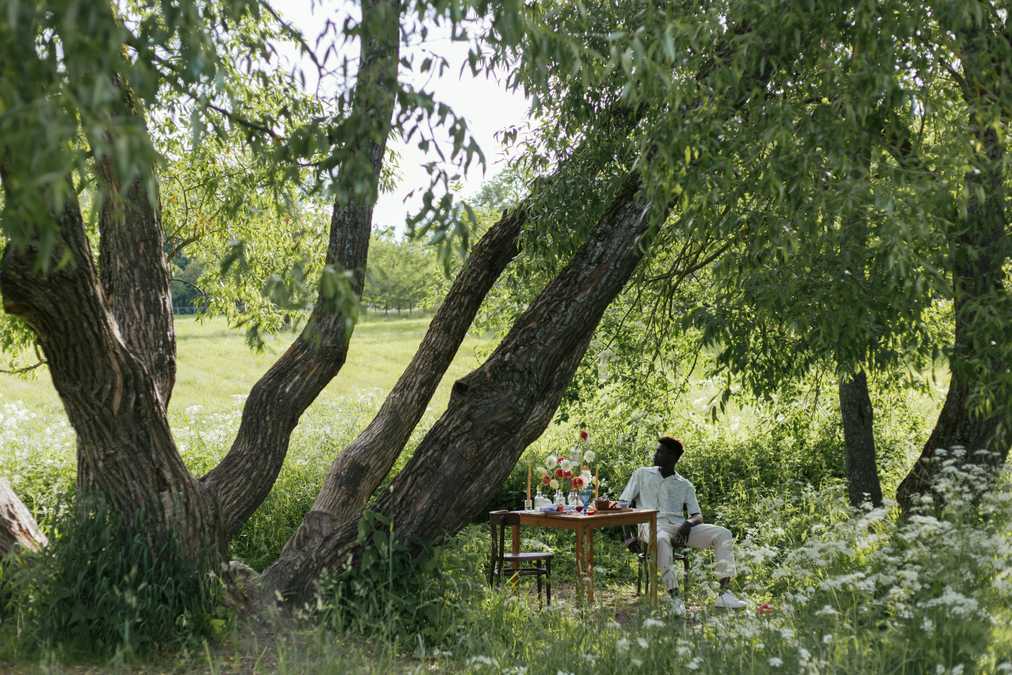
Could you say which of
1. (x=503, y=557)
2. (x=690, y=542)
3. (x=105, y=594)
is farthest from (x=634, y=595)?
(x=105, y=594)

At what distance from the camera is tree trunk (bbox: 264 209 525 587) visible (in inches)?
305

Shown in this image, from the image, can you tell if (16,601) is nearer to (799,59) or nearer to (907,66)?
(799,59)

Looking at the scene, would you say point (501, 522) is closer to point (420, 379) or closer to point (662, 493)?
point (420, 379)

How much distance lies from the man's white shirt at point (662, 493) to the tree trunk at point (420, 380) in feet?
5.60

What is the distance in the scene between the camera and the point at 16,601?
19.3 ft

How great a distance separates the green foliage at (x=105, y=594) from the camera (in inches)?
215

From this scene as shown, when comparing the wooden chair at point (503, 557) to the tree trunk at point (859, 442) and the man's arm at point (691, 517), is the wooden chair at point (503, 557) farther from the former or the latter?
the tree trunk at point (859, 442)

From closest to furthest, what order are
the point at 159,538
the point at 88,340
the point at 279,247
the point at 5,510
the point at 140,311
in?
1. the point at 88,340
2. the point at 159,538
3. the point at 5,510
4. the point at 140,311
5. the point at 279,247

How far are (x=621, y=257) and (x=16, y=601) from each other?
3.86m

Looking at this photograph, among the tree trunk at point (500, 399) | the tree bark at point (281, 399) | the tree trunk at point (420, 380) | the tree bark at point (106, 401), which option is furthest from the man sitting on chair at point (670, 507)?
the tree bark at point (106, 401)

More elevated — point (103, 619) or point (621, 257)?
point (621, 257)

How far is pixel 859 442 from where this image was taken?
8.85 meters

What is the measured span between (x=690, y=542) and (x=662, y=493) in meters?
0.42

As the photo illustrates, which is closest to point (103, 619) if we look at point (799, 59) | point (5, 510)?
point (5, 510)
